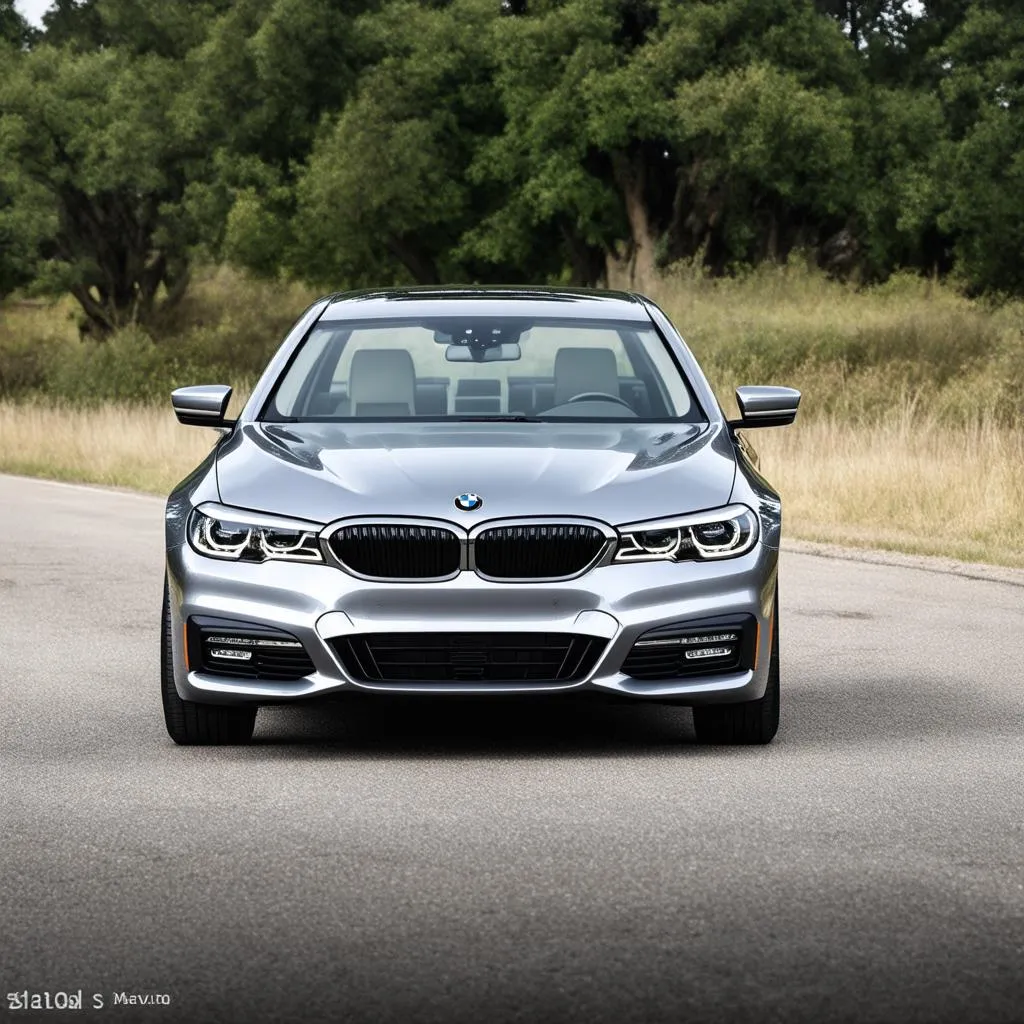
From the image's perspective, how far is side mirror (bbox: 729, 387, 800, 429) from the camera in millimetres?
8266

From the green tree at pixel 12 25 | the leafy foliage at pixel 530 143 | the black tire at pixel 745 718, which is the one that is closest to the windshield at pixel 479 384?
the black tire at pixel 745 718

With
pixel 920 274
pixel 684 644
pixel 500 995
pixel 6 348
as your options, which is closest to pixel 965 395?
pixel 684 644

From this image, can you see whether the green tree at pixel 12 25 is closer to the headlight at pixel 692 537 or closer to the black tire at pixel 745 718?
the black tire at pixel 745 718

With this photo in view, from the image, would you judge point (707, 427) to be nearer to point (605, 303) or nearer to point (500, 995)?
point (605, 303)

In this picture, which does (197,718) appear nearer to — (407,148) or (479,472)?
(479,472)

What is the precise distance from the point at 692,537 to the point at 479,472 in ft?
2.36

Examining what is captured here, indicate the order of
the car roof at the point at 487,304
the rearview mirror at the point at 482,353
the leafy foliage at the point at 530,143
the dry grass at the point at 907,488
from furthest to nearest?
1. the leafy foliage at the point at 530,143
2. the dry grass at the point at 907,488
3. the car roof at the point at 487,304
4. the rearview mirror at the point at 482,353

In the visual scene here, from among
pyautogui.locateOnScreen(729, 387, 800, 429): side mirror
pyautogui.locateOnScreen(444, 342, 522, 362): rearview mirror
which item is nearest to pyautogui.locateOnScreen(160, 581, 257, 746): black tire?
pyautogui.locateOnScreen(444, 342, 522, 362): rearview mirror

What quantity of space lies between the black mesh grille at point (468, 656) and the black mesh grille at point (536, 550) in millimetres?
201

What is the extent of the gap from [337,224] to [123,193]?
9.07 meters

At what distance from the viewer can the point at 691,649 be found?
7.05 metres

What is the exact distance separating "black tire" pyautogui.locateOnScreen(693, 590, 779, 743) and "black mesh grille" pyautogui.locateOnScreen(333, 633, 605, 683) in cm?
69

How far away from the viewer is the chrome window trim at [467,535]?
691 centimetres

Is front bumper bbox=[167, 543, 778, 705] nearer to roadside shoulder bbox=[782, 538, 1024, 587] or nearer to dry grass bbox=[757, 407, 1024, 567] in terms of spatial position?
roadside shoulder bbox=[782, 538, 1024, 587]
